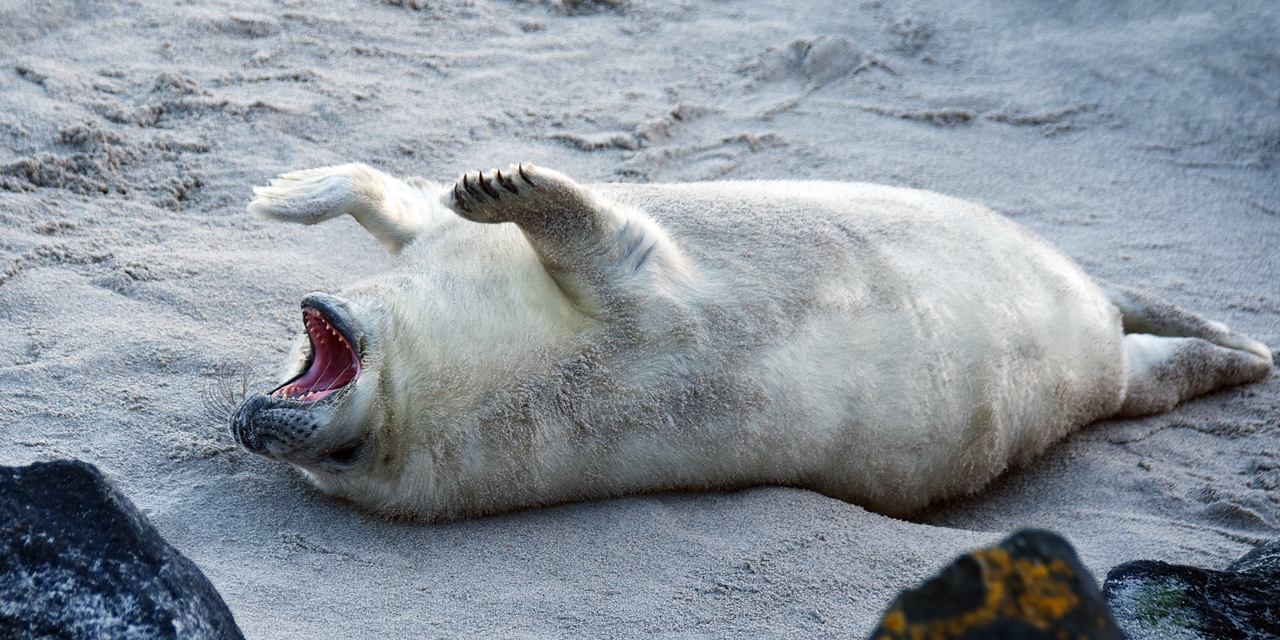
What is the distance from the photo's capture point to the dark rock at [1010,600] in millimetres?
853

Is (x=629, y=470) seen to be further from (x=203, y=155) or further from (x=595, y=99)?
(x=595, y=99)

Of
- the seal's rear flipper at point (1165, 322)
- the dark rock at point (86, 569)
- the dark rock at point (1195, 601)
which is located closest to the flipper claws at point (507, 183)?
the dark rock at point (86, 569)

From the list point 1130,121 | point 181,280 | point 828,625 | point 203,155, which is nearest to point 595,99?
point 203,155

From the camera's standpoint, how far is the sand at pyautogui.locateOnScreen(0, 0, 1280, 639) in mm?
2145

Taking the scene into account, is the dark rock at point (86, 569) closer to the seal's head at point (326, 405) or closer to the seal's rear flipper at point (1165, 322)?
the seal's head at point (326, 405)

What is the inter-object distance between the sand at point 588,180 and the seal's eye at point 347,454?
0.15 m

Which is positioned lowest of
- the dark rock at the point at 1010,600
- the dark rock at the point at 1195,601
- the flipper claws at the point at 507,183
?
the dark rock at the point at 1195,601

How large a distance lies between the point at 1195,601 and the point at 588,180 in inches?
120

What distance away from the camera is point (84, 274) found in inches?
124

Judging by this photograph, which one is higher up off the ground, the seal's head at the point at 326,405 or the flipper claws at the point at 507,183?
the flipper claws at the point at 507,183

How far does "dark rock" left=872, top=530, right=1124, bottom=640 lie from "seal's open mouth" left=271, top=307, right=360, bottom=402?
1773mm

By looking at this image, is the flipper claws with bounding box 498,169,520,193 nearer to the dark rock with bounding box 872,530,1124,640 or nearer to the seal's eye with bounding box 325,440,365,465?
the seal's eye with bounding box 325,440,365,465

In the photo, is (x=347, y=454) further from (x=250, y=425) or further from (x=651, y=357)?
(x=651, y=357)

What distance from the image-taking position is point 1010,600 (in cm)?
86
